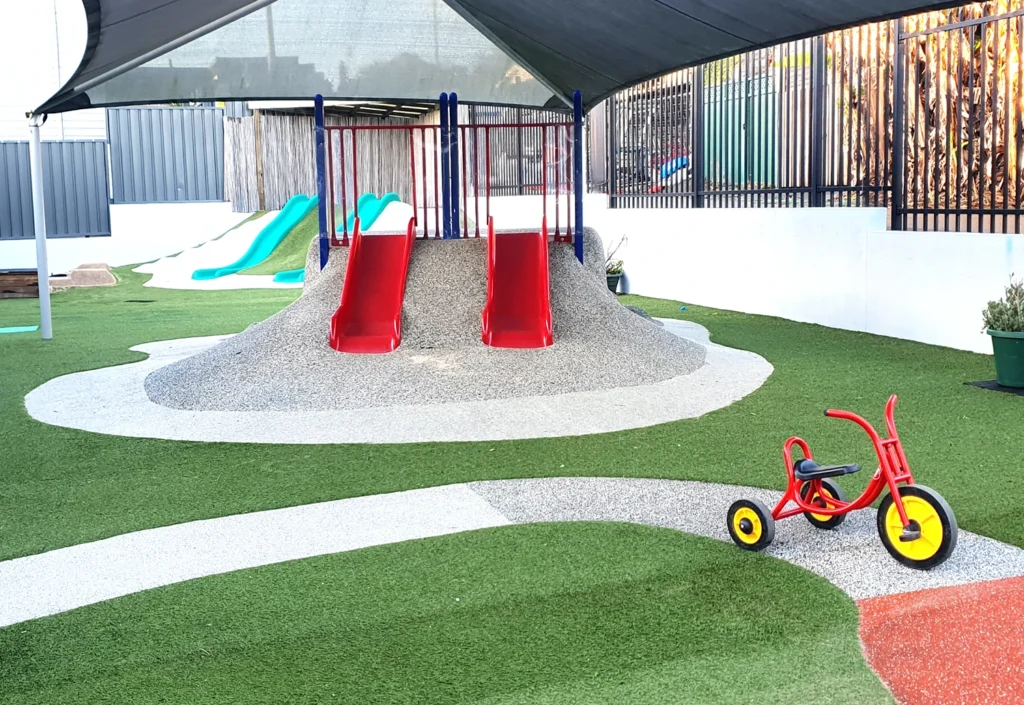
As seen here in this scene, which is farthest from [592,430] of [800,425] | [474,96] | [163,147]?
[163,147]

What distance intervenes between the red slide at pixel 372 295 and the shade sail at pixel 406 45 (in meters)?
2.41

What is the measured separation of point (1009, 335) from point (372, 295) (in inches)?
209

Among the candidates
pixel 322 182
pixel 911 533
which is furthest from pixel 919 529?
pixel 322 182

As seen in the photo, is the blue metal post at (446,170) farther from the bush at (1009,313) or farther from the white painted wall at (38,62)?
the white painted wall at (38,62)

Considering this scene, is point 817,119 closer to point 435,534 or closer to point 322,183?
point 322,183

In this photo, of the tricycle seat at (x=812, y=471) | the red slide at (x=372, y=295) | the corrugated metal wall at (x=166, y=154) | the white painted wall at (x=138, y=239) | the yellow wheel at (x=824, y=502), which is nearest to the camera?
the tricycle seat at (x=812, y=471)

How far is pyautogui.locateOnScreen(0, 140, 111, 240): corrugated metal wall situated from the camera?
77.7ft

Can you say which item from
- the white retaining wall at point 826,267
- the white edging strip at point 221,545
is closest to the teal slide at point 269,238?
the white retaining wall at point 826,267

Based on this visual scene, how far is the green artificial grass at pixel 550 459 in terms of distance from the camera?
516cm

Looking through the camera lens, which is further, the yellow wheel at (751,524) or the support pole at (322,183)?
the support pole at (322,183)

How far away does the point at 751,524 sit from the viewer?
14.3 ft

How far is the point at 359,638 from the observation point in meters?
3.57

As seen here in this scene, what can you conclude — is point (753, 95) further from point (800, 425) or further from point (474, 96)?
point (800, 425)

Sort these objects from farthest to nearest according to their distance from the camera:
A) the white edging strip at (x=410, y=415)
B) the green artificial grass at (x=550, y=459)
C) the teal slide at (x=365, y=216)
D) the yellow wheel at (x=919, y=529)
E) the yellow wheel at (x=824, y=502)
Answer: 1. the teal slide at (x=365, y=216)
2. the white edging strip at (x=410, y=415)
3. the green artificial grass at (x=550, y=459)
4. the yellow wheel at (x=824, y=502)
5. the yellow wheel at (x=919, y=529)
